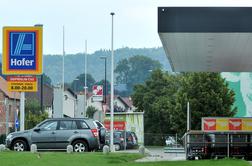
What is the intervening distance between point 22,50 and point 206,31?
1097 centimetres

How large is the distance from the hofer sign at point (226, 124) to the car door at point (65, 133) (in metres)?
10.9

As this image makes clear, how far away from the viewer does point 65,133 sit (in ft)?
106

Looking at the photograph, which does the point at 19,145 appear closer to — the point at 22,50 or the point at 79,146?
the point at 79,146

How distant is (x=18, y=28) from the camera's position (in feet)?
109

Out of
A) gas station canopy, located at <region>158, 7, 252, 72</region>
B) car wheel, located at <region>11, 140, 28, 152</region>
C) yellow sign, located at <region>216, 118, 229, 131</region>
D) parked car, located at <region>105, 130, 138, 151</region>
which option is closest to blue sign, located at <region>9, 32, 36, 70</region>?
car wheel, located at <region>11, 140, 28, 152</region>

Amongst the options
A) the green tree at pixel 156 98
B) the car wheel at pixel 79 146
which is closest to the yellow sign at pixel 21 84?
the car wheel at pixel 79 146

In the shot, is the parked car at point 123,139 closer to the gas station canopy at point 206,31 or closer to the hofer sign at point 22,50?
the hofer sign at point 22,50

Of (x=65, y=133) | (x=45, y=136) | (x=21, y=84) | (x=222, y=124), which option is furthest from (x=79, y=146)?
(x=222, y=124)

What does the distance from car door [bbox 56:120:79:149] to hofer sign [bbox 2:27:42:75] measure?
3.03 meters

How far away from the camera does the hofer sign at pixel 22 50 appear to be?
1308 inches

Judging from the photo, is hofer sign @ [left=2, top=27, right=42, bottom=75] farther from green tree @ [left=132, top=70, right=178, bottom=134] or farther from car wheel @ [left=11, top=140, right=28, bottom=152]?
green tree @ [left=132, top=70, right=178, bottom=134]

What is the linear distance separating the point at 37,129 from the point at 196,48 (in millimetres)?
7450

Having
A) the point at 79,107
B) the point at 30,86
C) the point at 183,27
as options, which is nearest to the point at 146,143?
the point at 79,107

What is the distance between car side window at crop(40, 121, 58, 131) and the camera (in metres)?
32.2
